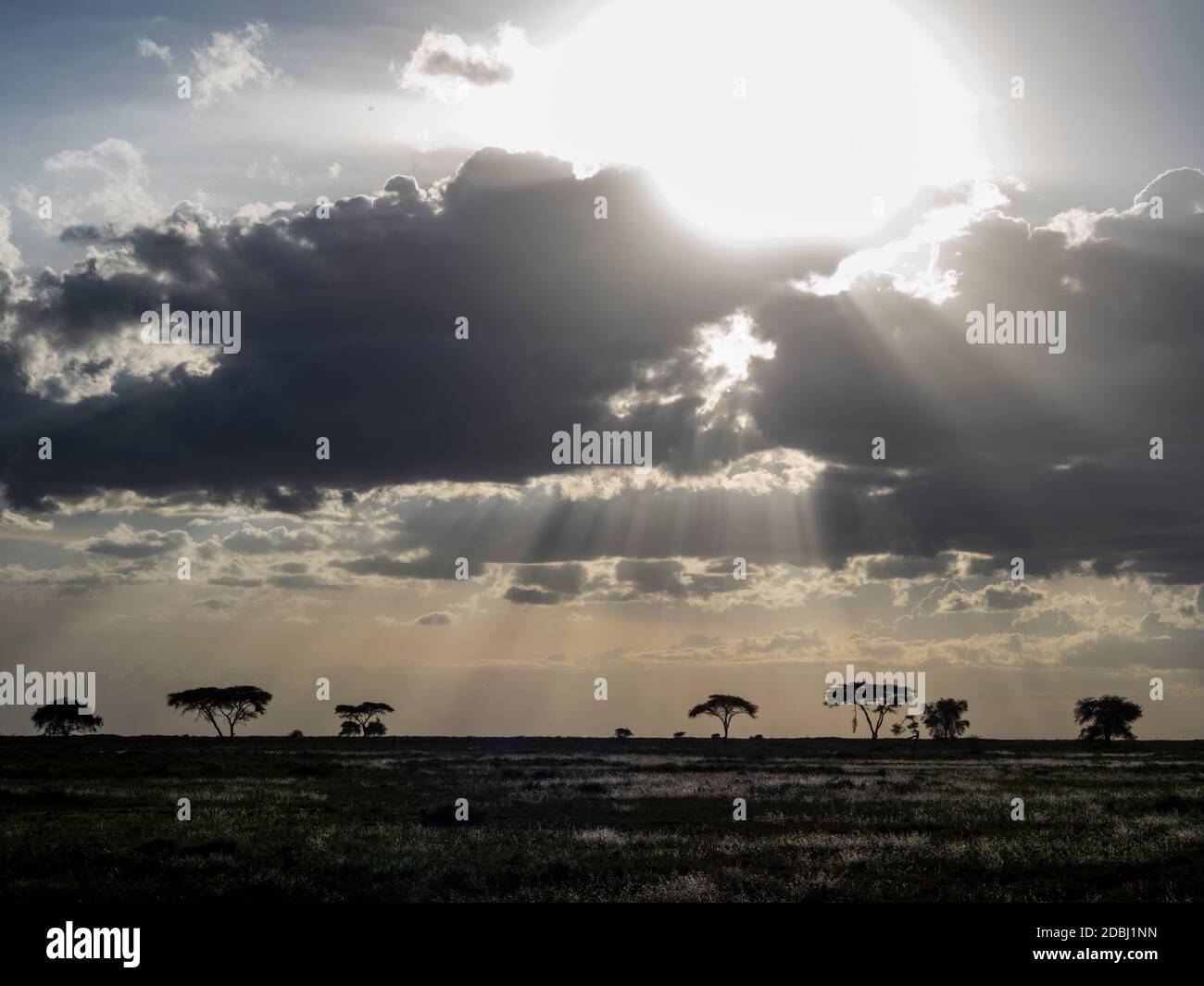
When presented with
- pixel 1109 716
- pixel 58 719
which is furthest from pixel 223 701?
pixel 1109 716

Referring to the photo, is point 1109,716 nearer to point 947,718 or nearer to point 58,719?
point 947,718

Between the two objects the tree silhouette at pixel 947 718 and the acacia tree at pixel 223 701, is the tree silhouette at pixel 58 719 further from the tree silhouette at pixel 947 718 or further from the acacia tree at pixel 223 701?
the tree silhouette at pixel 947 718

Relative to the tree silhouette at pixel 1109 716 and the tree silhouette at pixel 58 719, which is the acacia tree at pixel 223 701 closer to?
the tree silhouette at pixel 58 719

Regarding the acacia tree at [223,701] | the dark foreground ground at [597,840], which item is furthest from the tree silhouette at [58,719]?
the dark foreground ground at [597,840]

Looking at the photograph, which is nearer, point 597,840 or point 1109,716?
point 597,840

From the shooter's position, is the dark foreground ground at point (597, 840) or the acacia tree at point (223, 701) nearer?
the dark foreground ground at point (597, 840)

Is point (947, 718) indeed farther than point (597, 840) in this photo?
Yes

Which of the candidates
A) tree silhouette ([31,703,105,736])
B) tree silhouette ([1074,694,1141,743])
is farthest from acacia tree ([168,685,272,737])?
tree silhouette ([1074,694,1141,743])

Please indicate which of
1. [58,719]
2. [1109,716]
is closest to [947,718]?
[1109,716]

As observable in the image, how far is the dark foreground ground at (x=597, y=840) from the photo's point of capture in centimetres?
2152

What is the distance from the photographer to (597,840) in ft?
93.0
